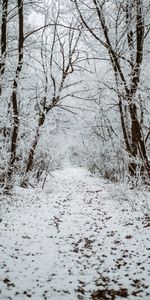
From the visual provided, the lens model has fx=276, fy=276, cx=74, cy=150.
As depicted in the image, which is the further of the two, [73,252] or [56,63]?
[56,63]

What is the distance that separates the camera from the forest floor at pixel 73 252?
4.00 m

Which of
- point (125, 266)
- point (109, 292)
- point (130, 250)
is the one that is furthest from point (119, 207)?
point (109, 292)

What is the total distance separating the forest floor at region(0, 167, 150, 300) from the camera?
4.00 metres

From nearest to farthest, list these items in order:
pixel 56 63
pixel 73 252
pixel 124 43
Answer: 1. pixel 73 252
2. pixel 124 43
3. pixel 56 63

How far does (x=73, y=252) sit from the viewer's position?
5.54 m

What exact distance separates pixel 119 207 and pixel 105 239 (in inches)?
105

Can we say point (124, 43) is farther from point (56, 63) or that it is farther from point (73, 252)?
point (73, 252)

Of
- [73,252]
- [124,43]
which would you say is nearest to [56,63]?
[124,43]

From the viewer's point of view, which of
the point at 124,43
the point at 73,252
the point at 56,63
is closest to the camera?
the point at 73,252

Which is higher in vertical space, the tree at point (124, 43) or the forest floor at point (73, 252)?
the tree at point (124, 43)

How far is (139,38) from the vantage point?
8172mm

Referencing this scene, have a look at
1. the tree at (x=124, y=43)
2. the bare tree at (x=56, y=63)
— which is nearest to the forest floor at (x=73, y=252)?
the tree at (x=124, y=43)

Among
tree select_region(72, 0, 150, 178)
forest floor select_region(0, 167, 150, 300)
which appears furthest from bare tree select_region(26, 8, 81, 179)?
forest floor select_region(0, 167, 150, 300)

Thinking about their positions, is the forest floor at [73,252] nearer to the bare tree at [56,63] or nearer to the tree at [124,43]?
the tree at [124,43]
